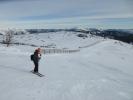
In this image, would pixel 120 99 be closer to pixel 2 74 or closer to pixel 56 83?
pixel 56 83

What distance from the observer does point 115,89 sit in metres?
14.1

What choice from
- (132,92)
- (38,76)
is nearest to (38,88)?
(38,76)

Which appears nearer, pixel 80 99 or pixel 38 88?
pixel 80 99

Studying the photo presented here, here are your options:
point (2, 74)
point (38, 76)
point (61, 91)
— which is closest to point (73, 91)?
point (61, 91)

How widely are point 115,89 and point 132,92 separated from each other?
38.2 inches

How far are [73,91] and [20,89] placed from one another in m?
2.68

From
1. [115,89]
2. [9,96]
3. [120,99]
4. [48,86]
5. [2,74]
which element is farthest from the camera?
[2,74]

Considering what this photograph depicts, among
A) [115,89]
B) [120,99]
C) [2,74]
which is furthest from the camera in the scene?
[2,74]

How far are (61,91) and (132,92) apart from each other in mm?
4066

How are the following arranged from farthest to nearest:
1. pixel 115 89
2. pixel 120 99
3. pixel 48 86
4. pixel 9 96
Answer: pixel 115 89, pixel 48 86, pixel 120 99, pixel 9 96

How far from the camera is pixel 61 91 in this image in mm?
12406

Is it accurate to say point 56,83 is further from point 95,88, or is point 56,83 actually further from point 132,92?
point 132,92

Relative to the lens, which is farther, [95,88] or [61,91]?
[95,88]

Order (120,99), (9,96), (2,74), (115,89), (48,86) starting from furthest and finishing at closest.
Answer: (2,74), (115,89), (48,86), (120,99), (9,96)
